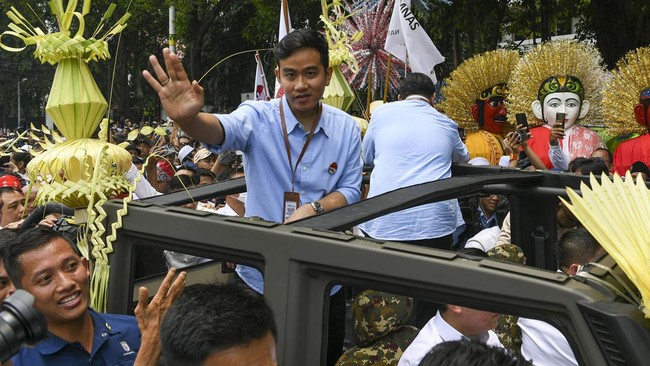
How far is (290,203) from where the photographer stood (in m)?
2.85

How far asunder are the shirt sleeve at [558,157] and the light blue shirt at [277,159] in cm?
334

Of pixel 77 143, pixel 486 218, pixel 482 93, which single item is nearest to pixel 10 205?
pixel 77 143

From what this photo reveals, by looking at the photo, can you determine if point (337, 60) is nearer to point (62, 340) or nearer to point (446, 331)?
point (446, 331)

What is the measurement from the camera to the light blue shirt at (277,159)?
2865 mm

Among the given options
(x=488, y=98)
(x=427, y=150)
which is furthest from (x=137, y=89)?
(x=427, y=150)

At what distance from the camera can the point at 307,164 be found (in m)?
2.94

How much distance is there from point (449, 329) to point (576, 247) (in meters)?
0.77

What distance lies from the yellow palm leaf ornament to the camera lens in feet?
4.16

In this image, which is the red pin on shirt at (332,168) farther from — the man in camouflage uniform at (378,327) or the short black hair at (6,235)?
the short black hair at (6,235)

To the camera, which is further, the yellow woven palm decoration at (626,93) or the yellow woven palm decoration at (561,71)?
the yellow woven palm decoration at (561,71)

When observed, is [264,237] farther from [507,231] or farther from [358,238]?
[507,231]

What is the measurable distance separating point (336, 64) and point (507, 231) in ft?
9.20

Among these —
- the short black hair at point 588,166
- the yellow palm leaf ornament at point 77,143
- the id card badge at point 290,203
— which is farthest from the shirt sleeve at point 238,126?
the short black hair at point 588,166

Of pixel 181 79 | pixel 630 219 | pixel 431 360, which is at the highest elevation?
pixel 181 79
